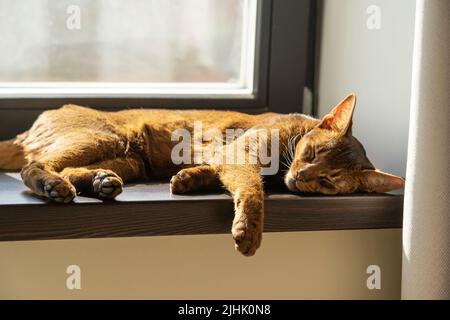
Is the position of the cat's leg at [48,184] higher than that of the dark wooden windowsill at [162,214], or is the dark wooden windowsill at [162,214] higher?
the cat's leg at [48,184]

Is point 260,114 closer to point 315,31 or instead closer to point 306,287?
point 315,31

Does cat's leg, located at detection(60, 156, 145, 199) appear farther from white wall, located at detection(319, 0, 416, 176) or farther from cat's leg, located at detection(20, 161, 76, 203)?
white wall, located at detection(319, 0, 416, 176)

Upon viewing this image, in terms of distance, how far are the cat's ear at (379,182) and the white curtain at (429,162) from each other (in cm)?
12

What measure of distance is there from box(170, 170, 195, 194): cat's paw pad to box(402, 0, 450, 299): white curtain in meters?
0.47

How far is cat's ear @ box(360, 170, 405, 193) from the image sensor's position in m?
1.62

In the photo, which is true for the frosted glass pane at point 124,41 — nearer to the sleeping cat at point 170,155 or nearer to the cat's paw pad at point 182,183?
the sleeping cat at point 170,155

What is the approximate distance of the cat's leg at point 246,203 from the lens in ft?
4.58

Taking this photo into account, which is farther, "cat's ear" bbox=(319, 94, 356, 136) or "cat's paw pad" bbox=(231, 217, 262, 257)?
"cat's ear" bbox=(319, 94, 356, 136)

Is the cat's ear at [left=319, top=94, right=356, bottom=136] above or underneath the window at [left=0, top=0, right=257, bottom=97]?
underneath

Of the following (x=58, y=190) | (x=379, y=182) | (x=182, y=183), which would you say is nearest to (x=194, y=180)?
(x=182, y=183)

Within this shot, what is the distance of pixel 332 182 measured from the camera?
1.64 metres

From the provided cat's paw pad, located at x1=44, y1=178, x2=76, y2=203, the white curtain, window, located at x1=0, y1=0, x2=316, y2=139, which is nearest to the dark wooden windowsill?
cat's paw pad, located at x1=44, y1=178, x2=76, y2=203

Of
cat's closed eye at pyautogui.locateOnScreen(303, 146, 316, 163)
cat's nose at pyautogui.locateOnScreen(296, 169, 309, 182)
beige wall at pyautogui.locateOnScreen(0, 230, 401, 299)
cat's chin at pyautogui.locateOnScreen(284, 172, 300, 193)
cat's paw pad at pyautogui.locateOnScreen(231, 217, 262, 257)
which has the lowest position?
beige wall at pyautogui.locateOnScreen(0, 230, 401, 299)

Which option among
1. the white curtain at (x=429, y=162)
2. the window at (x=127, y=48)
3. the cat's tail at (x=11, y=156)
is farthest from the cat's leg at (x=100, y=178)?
the white curtain at (x=429, y=162)
